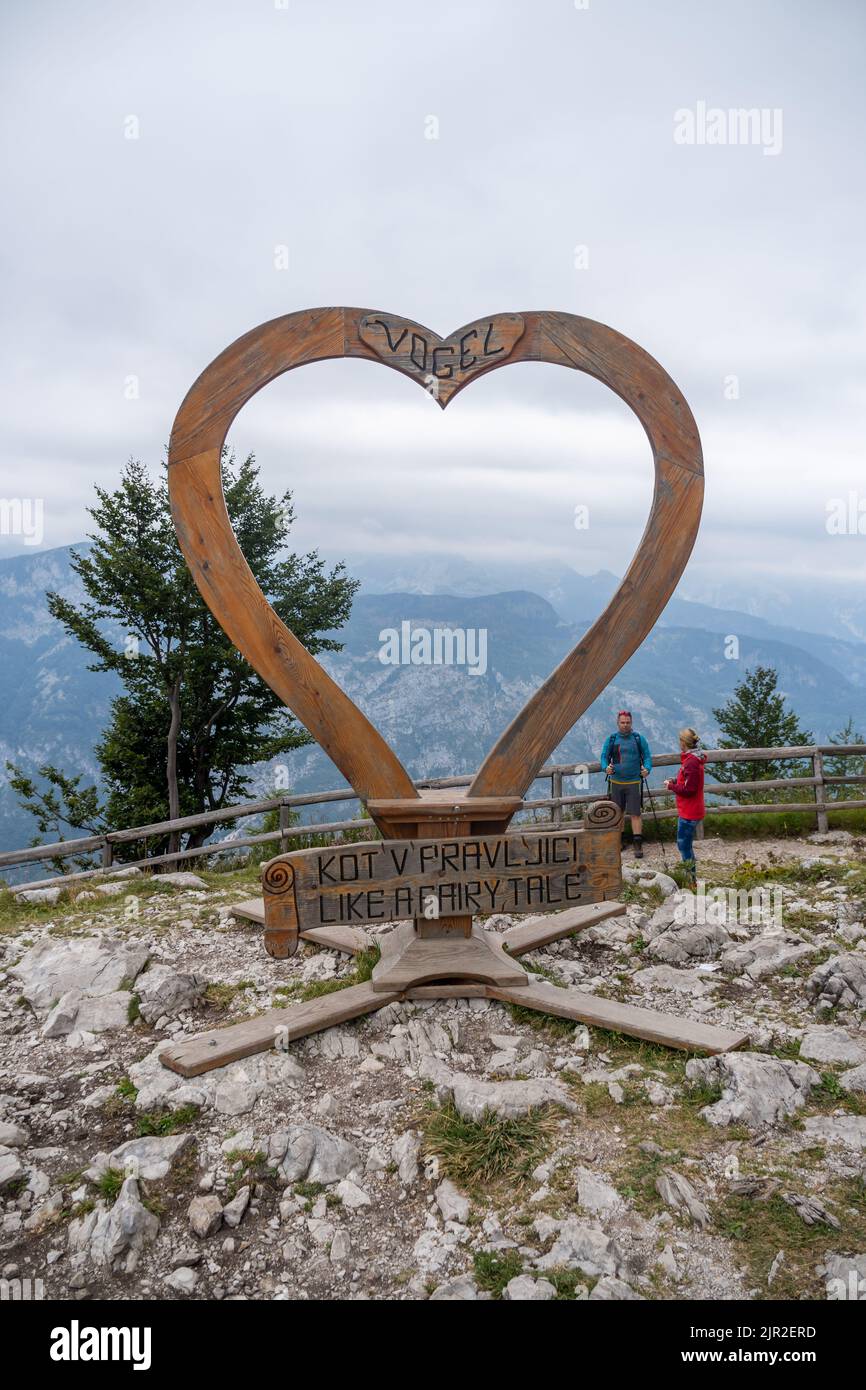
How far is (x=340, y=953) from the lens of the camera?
19.7 ft

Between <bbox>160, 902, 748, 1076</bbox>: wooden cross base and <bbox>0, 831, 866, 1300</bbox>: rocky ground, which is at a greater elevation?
<bbox>160, 902, 748, 1076</bbox>: wooden cross base

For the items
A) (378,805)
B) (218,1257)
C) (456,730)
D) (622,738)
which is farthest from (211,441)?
(456,730)

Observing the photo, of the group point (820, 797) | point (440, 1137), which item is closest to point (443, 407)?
point (440, 1137)

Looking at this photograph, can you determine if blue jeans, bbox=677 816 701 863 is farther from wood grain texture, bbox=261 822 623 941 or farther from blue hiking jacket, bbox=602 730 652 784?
wood grain texture, bbox=261 822 623 941

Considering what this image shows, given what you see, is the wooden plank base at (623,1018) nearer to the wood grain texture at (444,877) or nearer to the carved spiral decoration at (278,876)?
the wood grain texture at (444,877)

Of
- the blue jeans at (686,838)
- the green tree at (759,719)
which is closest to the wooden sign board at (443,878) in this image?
the blue jeans at (686,838)

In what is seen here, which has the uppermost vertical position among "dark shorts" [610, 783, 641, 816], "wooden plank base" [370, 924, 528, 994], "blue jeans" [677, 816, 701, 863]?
"dark shorts" [610, 783, 641, 816]

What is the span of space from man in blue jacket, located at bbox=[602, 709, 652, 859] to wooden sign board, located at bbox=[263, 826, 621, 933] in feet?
11.0

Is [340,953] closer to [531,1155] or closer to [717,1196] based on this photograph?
[531,1155]

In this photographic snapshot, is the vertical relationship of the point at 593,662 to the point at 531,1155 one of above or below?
above

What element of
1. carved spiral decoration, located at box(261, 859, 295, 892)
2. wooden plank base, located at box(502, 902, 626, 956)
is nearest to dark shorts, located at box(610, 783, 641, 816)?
wooden plank base, located at box(502, 902, 626, 956)

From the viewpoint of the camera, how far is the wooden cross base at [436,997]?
14.7 ft

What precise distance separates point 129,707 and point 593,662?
44.1ft

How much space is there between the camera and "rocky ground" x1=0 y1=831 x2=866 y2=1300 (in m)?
→ 3.14
